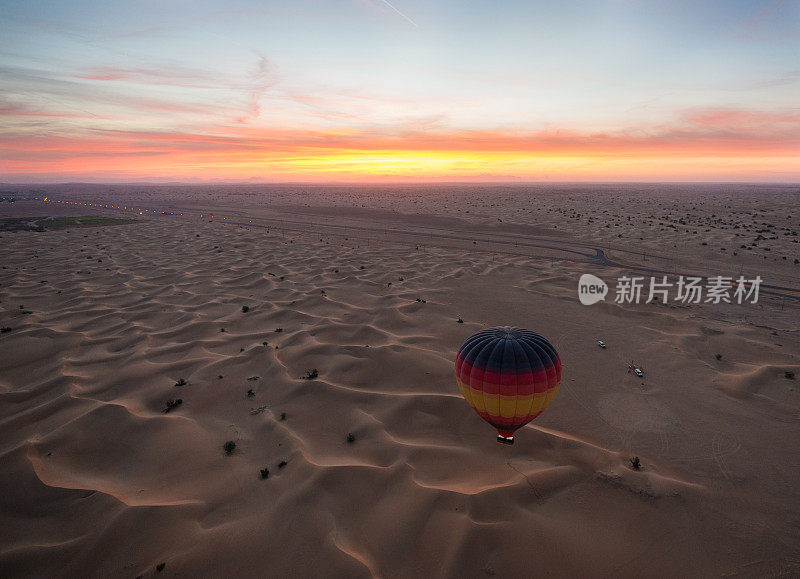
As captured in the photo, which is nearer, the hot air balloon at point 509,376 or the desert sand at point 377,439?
the desert sand at point 377,439

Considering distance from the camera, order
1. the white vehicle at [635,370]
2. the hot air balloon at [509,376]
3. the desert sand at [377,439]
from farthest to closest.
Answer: the white vehicle at [635,370]
the hot air balloon at [509,376]
the desert sand at [377,439]

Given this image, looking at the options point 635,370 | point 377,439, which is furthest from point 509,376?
point 635,370

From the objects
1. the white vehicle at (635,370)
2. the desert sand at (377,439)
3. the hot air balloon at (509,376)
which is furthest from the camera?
the white vehicle at (635,370)

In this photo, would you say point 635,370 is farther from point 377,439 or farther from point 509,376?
point 377,439

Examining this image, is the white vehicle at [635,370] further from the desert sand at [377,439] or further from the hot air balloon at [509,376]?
the hot air balloon at [509,376]

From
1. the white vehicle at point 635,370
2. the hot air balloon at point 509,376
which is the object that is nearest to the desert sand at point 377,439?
the white vehicle at point 635,370

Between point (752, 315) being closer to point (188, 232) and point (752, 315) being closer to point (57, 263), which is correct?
point (57, 263)

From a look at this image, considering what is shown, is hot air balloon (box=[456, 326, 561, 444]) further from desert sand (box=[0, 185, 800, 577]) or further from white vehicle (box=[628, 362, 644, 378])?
white vehicle (box=[628, 362, 644, 378])

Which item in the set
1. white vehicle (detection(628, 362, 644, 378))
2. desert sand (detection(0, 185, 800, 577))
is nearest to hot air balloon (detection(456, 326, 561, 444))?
desert sand (detection(0, 185, 800, 577))
